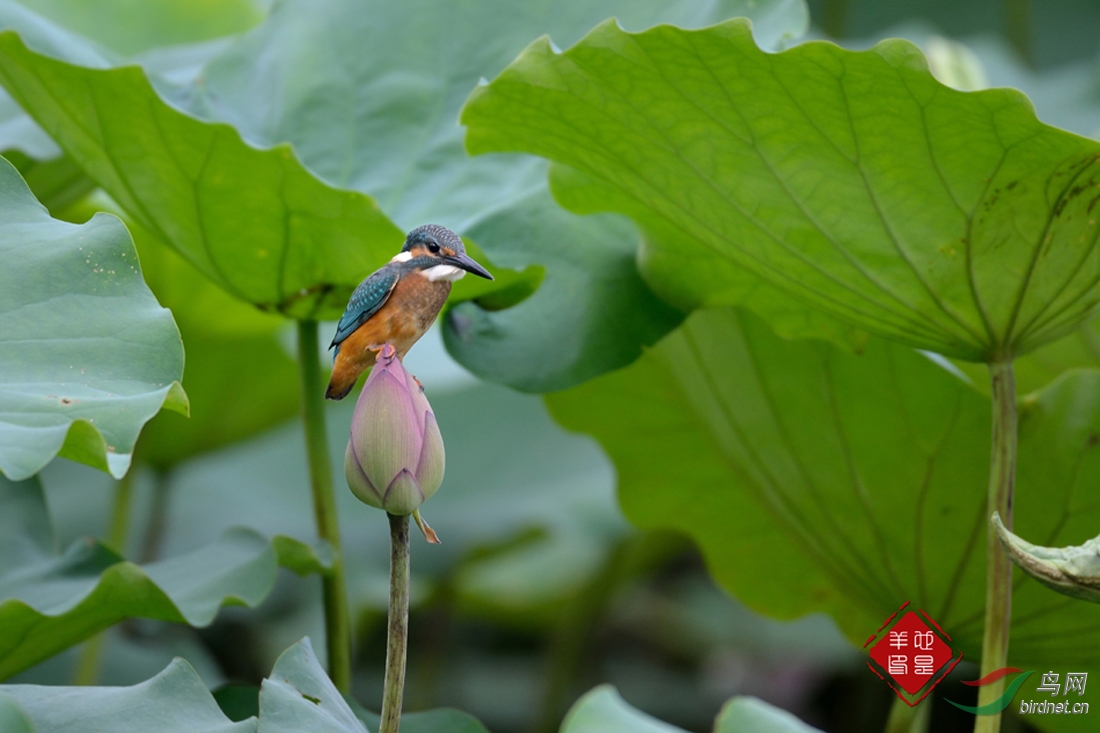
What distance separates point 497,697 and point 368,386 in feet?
5.53

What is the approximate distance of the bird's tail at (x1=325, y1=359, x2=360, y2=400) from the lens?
613 mm

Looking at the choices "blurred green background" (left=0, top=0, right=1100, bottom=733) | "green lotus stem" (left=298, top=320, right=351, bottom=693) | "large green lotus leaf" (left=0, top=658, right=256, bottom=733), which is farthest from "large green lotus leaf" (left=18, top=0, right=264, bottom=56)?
"large green lotus leaf" (left=0, top=658, right=256, bottom=733)

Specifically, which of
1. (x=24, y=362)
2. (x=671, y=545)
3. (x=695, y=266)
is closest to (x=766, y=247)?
(x=695, y=266)

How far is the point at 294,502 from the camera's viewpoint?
6.50 ft

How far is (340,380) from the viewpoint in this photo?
0.62 m

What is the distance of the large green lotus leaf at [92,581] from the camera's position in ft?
2.46

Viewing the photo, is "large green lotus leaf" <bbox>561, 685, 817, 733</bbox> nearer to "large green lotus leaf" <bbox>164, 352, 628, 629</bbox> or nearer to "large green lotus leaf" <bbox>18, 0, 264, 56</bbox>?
"large green lotus leaf" <bbox>164, 352, 628, 629</bbox>

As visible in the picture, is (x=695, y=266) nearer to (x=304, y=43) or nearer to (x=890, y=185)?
(x=890, y=185)

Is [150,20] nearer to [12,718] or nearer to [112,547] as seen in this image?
[112,547]

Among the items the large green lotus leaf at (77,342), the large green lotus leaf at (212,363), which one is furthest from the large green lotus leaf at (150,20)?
the large green lotus leaf at (77,342)

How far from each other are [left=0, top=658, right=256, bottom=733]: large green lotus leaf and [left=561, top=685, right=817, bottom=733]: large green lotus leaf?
0.83 ft

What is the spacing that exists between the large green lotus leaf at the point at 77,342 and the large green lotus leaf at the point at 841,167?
285 millimetres

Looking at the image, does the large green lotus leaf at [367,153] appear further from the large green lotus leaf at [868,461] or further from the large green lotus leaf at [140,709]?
the large green lotus leaf at [140,709]

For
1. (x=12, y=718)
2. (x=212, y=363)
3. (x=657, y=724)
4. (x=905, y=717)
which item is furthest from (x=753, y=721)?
(x=212, y=363)
